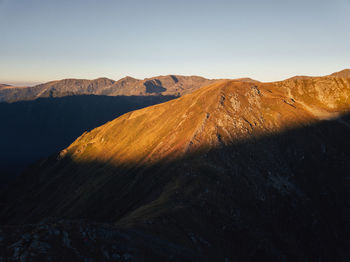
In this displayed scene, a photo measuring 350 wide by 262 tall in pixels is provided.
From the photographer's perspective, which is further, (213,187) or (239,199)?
(239,199)

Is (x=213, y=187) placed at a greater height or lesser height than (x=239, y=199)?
greater

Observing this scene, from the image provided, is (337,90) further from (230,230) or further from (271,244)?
(230,230)

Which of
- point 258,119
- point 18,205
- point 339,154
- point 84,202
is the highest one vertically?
point 258,119

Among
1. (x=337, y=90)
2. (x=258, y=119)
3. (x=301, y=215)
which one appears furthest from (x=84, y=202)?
(x=337, y=90)

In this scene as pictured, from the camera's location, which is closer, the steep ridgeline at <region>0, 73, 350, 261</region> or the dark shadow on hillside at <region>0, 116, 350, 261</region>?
the steep ridgeline at <region>0, 73, 350, 261</region>

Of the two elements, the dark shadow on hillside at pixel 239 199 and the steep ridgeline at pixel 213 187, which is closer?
the steep ridgeline at pixel 213 187
